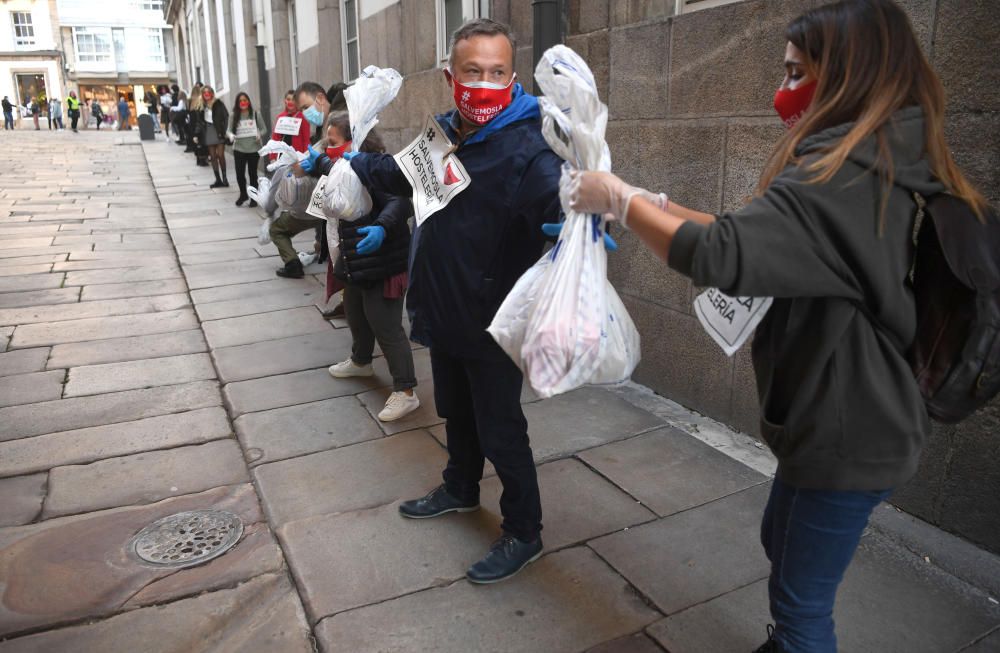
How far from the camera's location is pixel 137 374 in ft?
15.6

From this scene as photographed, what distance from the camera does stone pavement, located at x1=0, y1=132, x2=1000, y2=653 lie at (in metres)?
2.42

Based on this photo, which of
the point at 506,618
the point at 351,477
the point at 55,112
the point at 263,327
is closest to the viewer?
the point at 506,618

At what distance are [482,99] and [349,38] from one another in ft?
28.4

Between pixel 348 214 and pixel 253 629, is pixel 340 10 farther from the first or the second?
pixel 253 629

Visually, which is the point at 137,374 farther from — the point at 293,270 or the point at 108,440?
the point at 293,270

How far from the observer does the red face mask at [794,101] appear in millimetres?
1636

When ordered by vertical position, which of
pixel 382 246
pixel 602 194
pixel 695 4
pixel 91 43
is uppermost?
pixel 91 43

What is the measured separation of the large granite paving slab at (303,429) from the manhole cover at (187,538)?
490mm

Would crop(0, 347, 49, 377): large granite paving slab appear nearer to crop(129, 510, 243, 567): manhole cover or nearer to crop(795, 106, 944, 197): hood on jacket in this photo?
crop(129, 510, 243, 567): manhole cover

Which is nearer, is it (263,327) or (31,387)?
(31,387)

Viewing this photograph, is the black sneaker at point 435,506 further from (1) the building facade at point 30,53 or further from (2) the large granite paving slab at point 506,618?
(1) the building facade at point 30,53

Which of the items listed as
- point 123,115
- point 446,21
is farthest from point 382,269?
point 123,115

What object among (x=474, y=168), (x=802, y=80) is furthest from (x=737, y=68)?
(x=802, y=80)

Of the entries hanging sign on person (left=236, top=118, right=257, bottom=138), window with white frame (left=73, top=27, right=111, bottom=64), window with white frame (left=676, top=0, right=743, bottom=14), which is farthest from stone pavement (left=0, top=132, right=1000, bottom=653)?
window with white frame (left=73, top=27, right=111, bottom=64)
